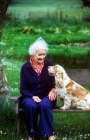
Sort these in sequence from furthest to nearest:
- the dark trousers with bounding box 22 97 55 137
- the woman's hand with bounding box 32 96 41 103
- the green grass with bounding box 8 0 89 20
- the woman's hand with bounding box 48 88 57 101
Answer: the green grass with bounding box 8 0 89 20
the woman's hand with bounding box 48 88 57 101
the woman's hand with bounding box 32 96 41 103
the dark trousers with bounding box 22 97 55 137

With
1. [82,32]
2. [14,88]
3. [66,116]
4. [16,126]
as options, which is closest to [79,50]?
[82,32]

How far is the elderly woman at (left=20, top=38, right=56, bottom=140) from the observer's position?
6.40 meters

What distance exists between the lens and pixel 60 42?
13.0 meters

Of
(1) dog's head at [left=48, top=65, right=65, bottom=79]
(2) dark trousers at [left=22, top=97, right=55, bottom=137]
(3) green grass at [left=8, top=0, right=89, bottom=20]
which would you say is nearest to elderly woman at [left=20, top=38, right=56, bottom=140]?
(2) dark trousers at [left=22, top=97, right=55, bottom=137]

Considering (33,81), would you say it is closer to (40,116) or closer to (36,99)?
(36,99)

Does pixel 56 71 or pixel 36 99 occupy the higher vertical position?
pixel 56 71

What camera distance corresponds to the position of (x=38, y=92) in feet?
21.8

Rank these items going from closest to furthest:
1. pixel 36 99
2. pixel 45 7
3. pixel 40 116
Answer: pixel 40 116, pixel 36 99, pixel 45 7

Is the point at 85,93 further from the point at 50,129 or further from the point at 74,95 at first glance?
the point at 50,129

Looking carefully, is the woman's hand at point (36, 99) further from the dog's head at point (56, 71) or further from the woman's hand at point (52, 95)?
the dog's head at point (56, 71)

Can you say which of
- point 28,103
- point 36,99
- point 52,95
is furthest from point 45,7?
point 28,103

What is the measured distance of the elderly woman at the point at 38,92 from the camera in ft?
21.0

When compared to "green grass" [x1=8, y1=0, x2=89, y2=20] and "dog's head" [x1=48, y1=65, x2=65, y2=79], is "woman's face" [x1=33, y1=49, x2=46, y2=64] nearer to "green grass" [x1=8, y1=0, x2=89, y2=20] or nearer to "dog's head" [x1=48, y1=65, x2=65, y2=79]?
"dog's head" [x1=48, y1=65, x2=65, y2=79]

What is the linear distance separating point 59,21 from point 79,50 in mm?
825
